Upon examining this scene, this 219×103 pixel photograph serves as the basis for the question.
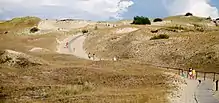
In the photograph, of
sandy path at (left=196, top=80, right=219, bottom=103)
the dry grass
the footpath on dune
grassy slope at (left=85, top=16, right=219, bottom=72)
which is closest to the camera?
the footpath on dune

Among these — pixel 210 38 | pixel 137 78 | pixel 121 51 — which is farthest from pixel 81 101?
pixel 121 51

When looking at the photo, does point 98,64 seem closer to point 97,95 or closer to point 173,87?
point 173,87

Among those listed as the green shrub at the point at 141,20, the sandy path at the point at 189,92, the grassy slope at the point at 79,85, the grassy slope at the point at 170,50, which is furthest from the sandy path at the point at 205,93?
the green shrub at the point at 141,20

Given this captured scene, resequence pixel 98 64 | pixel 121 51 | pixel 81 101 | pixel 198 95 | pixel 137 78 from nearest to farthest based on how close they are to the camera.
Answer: pixel 81 101 < pixel 198 95 < pixel 137 78 < pixel 98 64 < pixel 121 51

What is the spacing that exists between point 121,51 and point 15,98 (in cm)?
5620

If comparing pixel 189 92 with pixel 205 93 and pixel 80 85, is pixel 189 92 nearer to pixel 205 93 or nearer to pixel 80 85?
pixel 205 93

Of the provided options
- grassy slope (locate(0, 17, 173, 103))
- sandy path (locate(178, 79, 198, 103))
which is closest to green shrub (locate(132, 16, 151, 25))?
grassy slope (locate(0, 17, 173, 103))

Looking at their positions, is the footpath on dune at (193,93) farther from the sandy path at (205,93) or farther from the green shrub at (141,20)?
the green shrub at (141,20)

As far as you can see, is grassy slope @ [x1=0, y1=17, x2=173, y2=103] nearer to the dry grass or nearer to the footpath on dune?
the dry grass

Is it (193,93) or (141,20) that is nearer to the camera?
(193,93)

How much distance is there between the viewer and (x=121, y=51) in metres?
94.6

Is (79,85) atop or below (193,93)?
atop

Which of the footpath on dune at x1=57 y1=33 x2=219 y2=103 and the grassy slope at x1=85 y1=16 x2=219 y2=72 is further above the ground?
the grassy slope at x1=85 y1=16 x2=219 y2=72

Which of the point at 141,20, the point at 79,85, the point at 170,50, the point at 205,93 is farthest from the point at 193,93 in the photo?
the point at 141,20
